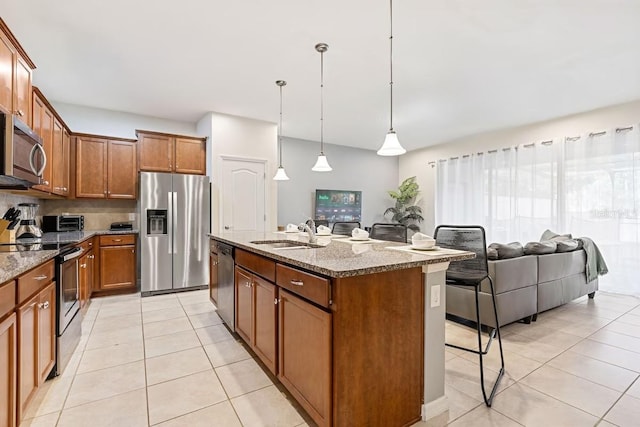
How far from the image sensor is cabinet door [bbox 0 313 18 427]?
1.39 metres

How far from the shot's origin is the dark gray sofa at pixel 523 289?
2.97 metres

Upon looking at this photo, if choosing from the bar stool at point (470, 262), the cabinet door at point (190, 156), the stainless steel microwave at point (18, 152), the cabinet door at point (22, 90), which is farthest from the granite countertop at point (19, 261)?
the cabinet door at point (190, 156)

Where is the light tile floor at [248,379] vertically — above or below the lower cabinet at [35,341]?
below

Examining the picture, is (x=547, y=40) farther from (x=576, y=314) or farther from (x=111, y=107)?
(x=111, y=107)

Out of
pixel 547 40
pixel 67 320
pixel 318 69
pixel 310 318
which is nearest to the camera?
pixel 310 318

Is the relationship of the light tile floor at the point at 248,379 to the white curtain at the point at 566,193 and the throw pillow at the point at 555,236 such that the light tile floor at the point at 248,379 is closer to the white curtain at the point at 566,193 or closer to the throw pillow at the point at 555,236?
the throw pillow at the point at 555,236

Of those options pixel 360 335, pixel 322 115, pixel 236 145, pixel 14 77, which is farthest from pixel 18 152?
pixel 322 115

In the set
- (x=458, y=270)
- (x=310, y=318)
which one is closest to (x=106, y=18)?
(x=310, y=318)

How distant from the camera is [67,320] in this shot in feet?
7.93

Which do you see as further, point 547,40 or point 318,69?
point 318,69

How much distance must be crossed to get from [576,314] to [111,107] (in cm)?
689

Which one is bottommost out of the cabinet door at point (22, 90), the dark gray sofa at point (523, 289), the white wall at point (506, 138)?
the dark gray sofa at point (523, 289)

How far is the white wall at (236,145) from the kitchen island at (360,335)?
3.18m

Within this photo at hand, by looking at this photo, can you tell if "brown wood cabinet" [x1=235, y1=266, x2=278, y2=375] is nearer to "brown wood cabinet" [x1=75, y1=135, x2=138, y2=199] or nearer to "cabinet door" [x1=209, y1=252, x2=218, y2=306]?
"cabinet door" [x1=209, y1=252, x2=218, y2=306]
